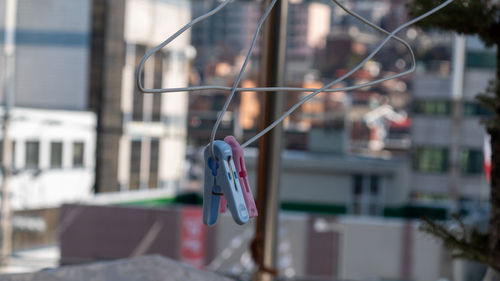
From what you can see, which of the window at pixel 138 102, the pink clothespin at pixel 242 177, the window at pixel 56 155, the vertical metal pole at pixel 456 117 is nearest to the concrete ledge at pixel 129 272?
the pink clothespin at pixel 242 177

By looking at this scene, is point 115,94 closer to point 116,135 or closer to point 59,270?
point 116,135

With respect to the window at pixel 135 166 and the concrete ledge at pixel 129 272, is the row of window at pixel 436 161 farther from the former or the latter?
the concrete ledge at pixel 129 272

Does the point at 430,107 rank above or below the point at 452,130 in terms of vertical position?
above

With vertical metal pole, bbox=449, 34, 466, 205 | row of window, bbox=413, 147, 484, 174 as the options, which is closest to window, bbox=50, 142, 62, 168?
vertical metal pole, bbox=449, 34, 466, 205

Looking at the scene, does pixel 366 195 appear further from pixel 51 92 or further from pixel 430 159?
pixel 51 92

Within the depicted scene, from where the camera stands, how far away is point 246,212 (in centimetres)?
92

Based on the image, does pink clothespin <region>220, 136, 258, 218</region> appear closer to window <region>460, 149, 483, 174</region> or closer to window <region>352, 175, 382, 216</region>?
window <region>352, 175, 382, 216</region>

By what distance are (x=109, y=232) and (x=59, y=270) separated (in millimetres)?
10552

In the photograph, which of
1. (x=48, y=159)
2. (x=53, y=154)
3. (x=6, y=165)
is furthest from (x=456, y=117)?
(x=6, y=165)

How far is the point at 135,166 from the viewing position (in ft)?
54.8

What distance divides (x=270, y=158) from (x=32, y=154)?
11.6 metres

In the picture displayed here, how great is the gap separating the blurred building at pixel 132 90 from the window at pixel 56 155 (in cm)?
160

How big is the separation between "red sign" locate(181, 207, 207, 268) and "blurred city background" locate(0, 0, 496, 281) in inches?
0.9

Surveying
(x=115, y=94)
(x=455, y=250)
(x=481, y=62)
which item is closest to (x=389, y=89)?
(x=481, y=62)
